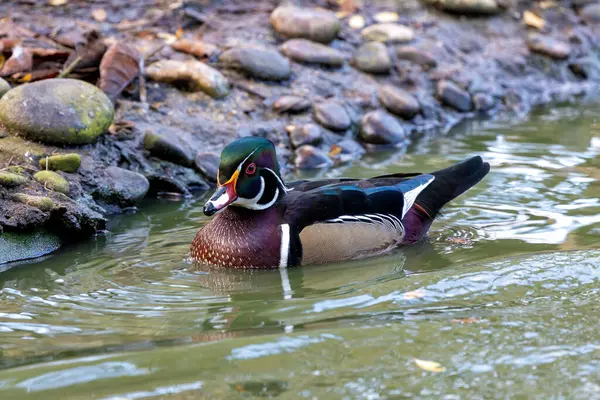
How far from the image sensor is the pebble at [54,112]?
7.31m

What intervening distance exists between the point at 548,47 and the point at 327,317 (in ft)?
31.3

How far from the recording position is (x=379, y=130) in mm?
10039

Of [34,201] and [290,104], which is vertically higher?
[290,104]

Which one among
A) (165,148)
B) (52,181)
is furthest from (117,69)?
(52,181)

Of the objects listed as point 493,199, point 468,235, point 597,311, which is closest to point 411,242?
point 468,235

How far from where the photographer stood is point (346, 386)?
12.3ft

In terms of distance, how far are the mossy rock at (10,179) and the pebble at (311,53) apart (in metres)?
4.70

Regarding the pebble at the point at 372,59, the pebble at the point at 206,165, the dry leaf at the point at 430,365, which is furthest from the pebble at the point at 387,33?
the dry leaf at the point at 430,365

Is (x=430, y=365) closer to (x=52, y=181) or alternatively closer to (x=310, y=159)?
(x=52, y=181)

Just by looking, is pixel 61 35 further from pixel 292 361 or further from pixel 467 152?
pixel 292 361

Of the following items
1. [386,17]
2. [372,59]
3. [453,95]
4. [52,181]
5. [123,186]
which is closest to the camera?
[52,181]

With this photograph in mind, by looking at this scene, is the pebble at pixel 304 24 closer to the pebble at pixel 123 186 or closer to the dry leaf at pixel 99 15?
the dry leaf at pixel 99 15

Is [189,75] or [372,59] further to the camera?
[372,59]

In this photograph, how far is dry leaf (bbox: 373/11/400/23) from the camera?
40.0 ft
